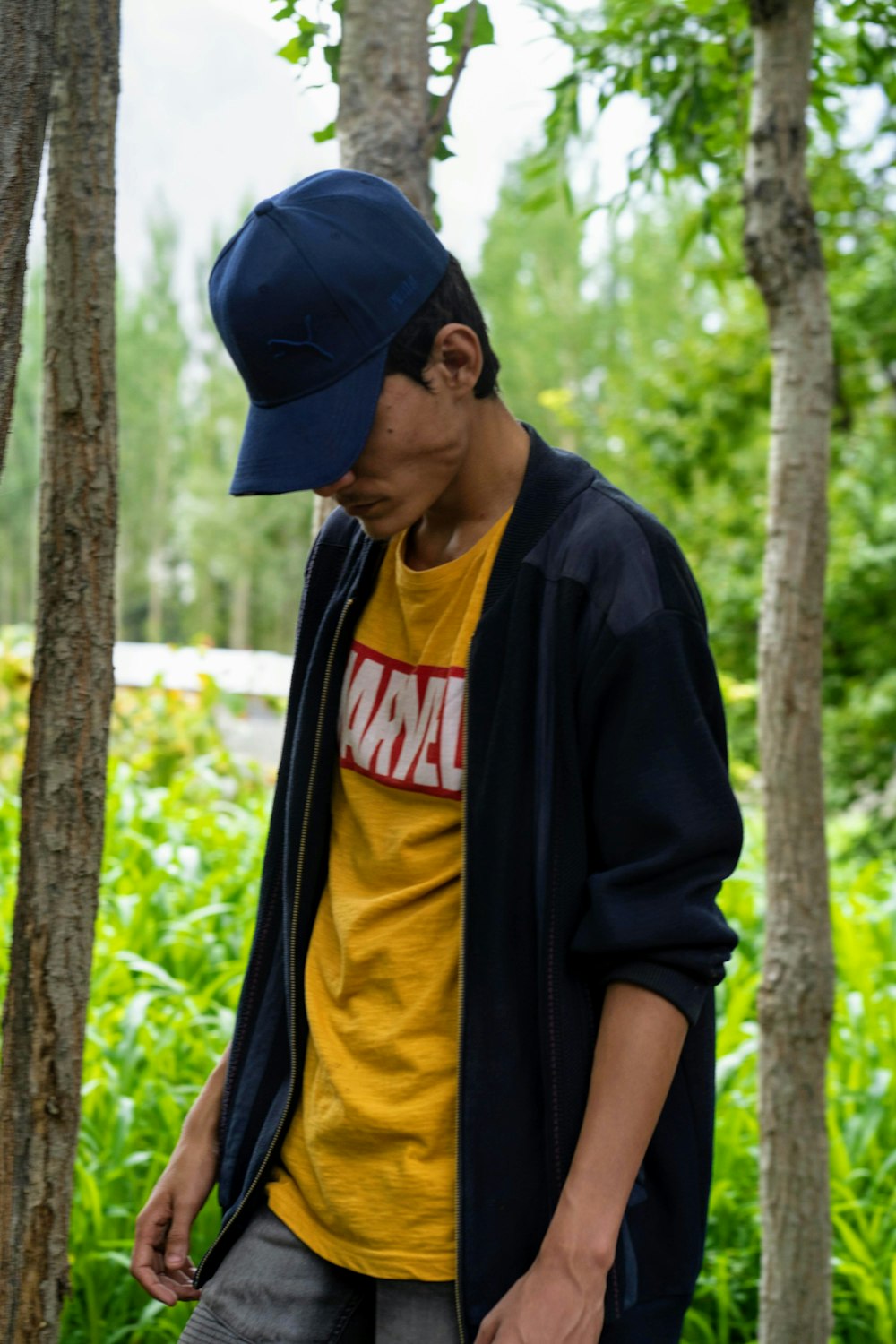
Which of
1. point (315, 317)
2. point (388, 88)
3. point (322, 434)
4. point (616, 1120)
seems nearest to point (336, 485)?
point (322, 434)

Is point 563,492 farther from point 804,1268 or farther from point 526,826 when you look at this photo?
point 804,1268

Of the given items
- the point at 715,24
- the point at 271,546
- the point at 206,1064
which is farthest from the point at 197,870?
the point at 271,546

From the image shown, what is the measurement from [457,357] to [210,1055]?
2.37m

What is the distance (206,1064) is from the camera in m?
3.33

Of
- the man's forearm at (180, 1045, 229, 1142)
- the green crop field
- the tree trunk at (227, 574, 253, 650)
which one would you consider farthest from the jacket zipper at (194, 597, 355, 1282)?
the tree trunk at (227, 574, 253, 650)

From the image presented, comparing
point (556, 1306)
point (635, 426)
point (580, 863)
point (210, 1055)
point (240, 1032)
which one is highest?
point (635, 426)

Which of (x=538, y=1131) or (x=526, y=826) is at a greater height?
(x=526, y=826)

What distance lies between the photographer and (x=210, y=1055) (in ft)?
10.9

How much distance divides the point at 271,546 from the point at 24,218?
3982cm

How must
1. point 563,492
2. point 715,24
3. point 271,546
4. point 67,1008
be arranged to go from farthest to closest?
1. point 271,546
2. point 715,24
3. point 67,1008
4. point 563,492

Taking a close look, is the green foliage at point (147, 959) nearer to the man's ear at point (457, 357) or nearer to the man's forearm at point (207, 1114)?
the man's forearm at point (207, 1114)

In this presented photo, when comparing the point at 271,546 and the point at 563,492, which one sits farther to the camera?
the point at 271,546

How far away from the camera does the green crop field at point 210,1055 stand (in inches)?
109

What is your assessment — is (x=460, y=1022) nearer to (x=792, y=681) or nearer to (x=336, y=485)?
(x=336, y=485)
